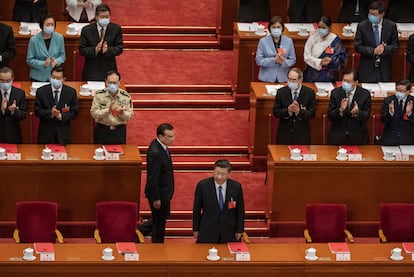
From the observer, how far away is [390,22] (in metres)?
14.5

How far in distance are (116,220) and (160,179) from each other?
512 mm

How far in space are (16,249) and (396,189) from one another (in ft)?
11.8

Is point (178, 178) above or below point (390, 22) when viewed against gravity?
below

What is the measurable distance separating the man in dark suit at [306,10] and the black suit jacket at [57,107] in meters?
3.04

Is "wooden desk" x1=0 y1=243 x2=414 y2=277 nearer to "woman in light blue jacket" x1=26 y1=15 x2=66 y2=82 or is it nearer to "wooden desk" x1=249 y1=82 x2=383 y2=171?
"wooden desk" x1=249 y1=82 x2=383 y2=171

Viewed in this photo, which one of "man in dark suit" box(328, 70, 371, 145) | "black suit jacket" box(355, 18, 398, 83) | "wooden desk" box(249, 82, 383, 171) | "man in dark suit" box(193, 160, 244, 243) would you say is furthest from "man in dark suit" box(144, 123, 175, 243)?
"black suit jacket" box(355, 18, 398, 83)

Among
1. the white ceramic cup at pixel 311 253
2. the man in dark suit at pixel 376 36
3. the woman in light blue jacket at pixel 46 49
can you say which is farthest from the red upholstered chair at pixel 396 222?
the woman in light blue jacket at pixel 46 49

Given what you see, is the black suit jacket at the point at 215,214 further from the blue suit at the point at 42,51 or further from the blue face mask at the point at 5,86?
the blue suit at the point at 42,51

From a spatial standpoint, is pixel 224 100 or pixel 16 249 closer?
pixel 16 249

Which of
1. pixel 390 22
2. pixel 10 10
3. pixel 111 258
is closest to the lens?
pixel 111 258

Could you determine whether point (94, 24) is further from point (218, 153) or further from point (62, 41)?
point (218, 153)

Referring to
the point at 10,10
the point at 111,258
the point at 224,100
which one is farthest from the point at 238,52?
the point at 111,258

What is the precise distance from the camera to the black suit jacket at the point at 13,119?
13336 millimetres
